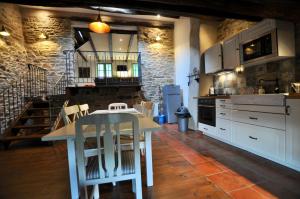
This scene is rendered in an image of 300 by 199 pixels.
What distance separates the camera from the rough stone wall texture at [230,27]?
390 centimetres

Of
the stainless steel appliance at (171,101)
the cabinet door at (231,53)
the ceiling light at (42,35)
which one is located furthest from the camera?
the stainless steel appliance at (171,101)

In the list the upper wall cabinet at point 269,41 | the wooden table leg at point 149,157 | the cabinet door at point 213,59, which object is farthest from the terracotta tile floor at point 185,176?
the cabinet door at point 213,59

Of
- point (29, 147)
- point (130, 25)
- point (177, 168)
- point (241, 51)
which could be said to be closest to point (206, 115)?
point (241, 51)

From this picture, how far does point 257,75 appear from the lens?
3.41 meters

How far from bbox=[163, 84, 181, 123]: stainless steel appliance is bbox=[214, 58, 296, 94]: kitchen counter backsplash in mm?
1801

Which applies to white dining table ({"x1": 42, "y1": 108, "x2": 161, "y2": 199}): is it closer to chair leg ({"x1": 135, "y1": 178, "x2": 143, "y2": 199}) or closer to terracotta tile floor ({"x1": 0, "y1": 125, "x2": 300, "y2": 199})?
terracotta tile floor ({"x1": 0, "y1": 125, "x2": 300, "y2": 199})

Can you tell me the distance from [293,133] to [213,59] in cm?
248

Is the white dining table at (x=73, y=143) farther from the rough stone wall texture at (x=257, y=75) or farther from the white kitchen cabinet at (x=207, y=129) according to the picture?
the rough stone wall texture at (x=257, y=75)

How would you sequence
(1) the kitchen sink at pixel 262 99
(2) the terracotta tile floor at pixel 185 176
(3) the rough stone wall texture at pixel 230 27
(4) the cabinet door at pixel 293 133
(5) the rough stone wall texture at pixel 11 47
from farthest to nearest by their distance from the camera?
(5) the rough stone wall texture at pixel 11 47 < (3) the rough stone wall texture at pixel 230 27 < (1) the kitchen sink at pixel 262 99 < (4) the cabinet door at pixel 293 133 < (2) the terracotta tile floor at pixel 185 176

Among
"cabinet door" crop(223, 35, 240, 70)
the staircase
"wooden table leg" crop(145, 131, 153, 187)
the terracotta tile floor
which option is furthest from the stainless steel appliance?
"wooden table leg" crop(145, 131, 153, 187)

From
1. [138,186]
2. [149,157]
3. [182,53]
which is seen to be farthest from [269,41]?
[182,53]

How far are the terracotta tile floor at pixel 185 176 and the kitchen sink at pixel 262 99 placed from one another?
0.83m

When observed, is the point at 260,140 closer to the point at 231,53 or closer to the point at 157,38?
the point at 231,53

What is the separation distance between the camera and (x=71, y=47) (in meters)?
6.03
